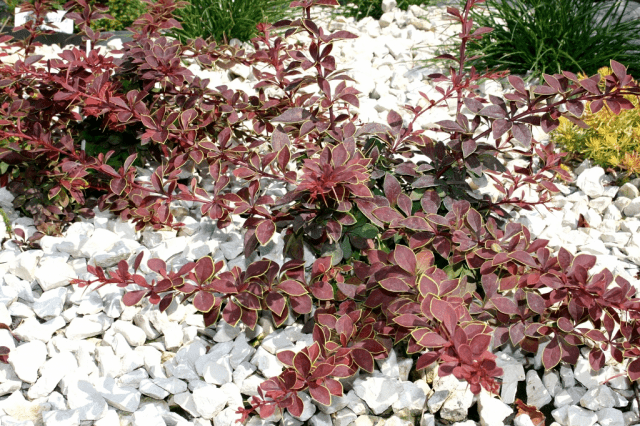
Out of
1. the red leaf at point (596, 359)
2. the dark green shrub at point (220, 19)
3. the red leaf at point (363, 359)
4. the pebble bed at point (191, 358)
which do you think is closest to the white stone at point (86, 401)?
the pebble bed at point (191, 358)

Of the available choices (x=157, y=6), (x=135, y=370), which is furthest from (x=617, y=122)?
(x=135, y=370)

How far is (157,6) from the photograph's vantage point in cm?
233

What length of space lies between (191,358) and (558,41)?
2.40 meters

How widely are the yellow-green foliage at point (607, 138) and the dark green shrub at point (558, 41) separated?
58 centimetres

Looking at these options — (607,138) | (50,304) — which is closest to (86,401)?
(50,304)

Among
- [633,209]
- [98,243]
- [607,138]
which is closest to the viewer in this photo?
[98,243]

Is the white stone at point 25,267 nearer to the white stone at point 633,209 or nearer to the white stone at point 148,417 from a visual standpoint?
the white stone at point 148,417

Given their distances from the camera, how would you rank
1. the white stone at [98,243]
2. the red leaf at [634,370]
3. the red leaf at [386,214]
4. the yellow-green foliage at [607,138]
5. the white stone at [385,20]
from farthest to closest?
1. the white stone at [385,20]
2. the yellow-green foliage at [607,138]
3. the white stone at [98,243]
4. the red leaf at [386,214]
5. the red leaf at [634,370]

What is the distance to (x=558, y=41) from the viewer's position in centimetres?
299

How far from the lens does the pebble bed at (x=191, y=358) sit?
1615 millimetres

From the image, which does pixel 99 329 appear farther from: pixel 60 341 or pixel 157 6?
pixel 157 6

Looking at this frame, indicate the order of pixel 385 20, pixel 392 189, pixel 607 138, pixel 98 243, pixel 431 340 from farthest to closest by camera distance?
pixel 385 20 → pixel 607 138 → pixel 98 243 → pixel 392 189 → pixel 431 340

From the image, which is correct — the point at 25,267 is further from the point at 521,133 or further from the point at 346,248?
the point at 521,133

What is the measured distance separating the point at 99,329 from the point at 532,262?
4.30ft
